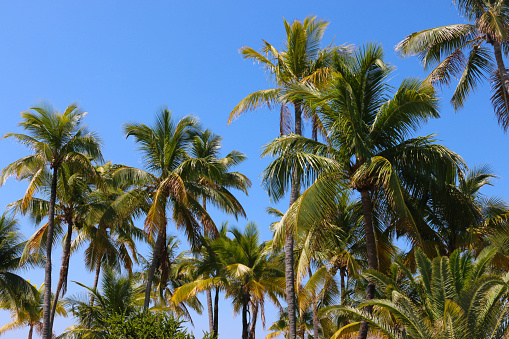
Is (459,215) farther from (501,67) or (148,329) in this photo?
(148,329)

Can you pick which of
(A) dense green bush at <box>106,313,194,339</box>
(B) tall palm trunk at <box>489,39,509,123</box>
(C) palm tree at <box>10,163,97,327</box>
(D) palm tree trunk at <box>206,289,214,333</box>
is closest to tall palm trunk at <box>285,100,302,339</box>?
(A) dense green bush at <box>106,313,194,339</box>

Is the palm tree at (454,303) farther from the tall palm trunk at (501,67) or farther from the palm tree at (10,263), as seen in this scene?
the palm tree at (10,263)

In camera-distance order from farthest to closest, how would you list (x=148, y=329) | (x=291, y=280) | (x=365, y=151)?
(x=291, y=280)
(x=365, y=151)
(x=148, y=329)

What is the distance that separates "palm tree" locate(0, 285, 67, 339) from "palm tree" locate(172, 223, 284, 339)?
748 cm

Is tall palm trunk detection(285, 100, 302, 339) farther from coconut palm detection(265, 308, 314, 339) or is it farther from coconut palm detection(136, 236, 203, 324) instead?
coconut palm detection(265, 308, 314, 339)

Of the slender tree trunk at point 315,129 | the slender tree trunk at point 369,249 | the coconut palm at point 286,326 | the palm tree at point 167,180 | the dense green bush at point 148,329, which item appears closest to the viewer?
the dense green bush at point 148,329

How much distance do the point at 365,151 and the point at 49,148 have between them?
11.7m

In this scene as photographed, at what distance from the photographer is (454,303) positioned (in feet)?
36.6

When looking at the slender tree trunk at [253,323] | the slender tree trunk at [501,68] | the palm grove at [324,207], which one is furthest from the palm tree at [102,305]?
the slender tree trunk at [501,68]

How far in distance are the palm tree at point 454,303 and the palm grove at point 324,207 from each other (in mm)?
37

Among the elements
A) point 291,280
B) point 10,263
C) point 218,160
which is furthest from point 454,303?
point 10,263

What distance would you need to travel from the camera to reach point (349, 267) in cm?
2181

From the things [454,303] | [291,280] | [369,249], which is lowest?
[454,303]

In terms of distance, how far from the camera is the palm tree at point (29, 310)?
2602 centimetres
